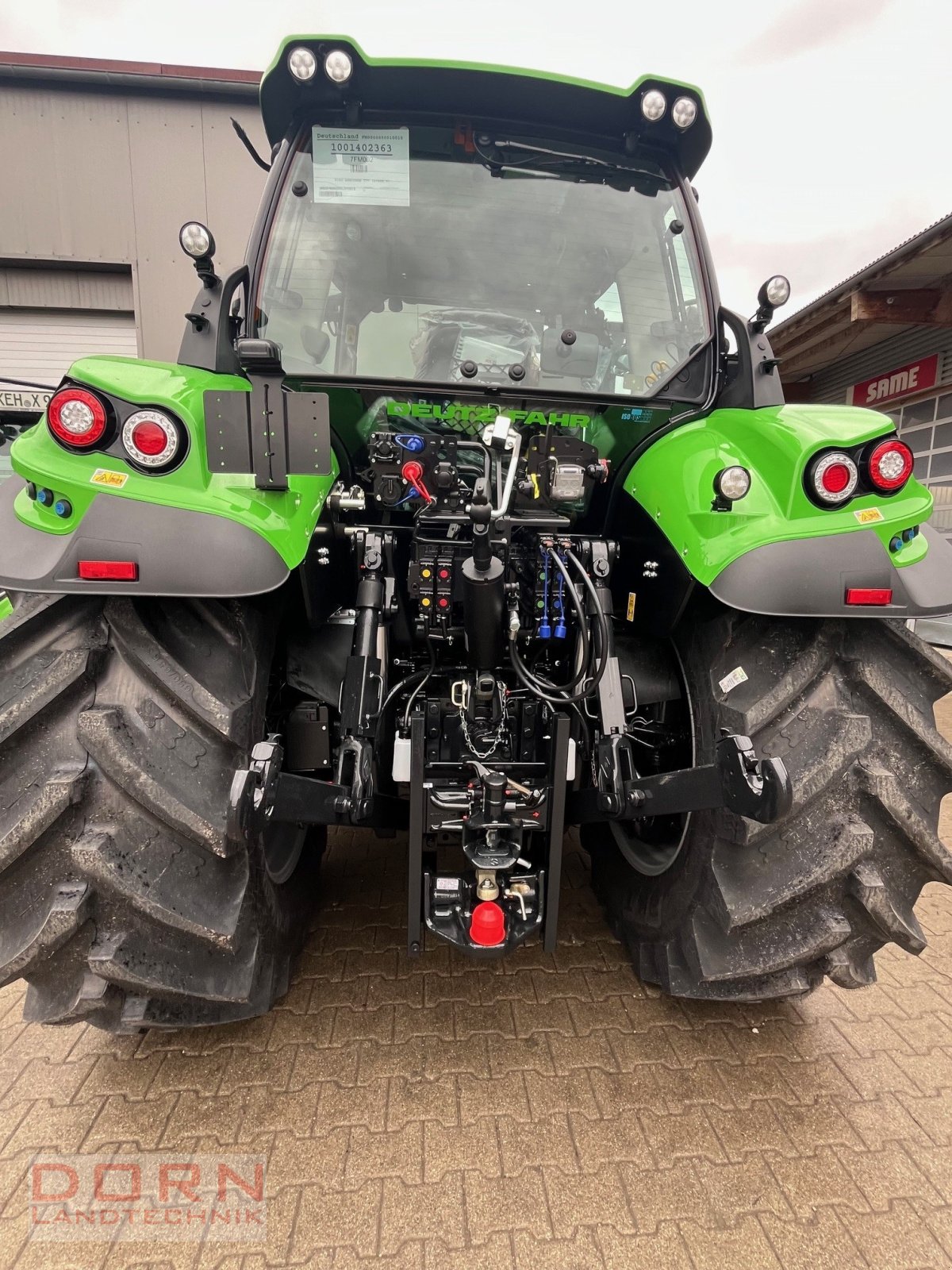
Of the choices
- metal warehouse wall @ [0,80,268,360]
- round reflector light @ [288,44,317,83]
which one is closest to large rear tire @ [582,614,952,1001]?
round reflector light @ [288,44,317,83]

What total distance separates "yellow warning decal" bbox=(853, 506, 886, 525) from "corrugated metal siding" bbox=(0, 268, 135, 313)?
9955 millimetres

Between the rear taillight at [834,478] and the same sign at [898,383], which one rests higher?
the same sign at [898,383]

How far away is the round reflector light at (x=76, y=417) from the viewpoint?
1.34m

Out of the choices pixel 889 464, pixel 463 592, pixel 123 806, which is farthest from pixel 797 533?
pixel 123 806

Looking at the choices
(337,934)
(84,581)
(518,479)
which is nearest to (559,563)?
(518,479)

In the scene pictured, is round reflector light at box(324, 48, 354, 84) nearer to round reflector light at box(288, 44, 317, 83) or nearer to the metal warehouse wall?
round reflector light at box(288, 44, 317, 83)

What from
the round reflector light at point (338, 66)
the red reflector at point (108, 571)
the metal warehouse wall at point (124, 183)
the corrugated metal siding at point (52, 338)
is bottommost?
the red reflector at point (108, 571)

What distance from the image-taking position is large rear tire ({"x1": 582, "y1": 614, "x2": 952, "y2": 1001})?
1.49 meters

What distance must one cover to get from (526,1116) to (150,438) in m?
1.81

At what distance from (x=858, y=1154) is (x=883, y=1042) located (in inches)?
17.1

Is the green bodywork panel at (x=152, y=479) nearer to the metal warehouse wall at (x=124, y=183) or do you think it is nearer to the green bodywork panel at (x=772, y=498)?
the green bodywork panel at (x=772, y=498)

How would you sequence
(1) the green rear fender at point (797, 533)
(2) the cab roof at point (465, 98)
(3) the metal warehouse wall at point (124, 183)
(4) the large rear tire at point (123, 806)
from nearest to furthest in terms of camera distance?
(4) the large rear tire at point (123, 806) < (1) the green rear fender at point (797, 533) < (2) the cab roof at point (465, 98) < (3) the metal warehouse wall at point (124, 183)

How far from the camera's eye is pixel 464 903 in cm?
168
